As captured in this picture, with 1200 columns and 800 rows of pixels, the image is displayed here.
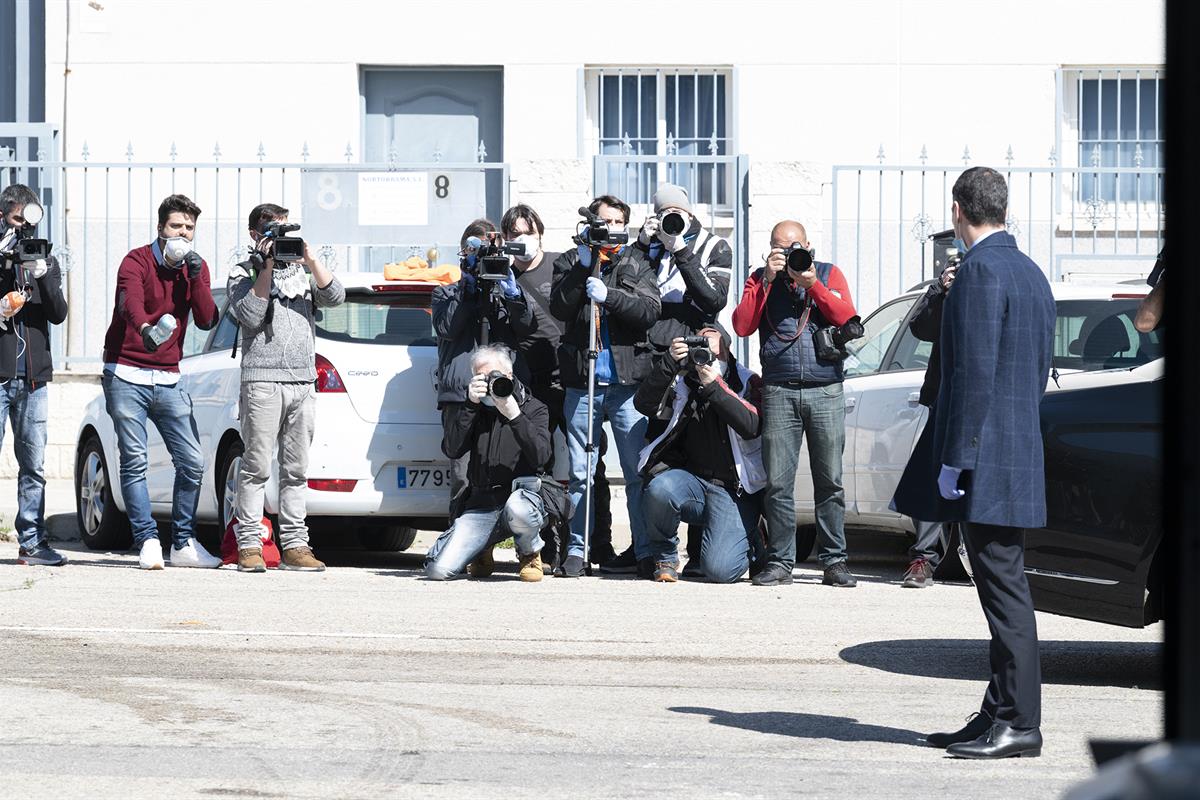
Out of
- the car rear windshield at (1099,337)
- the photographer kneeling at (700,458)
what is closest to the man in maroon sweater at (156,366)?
the photographer kneeling at (700,458)

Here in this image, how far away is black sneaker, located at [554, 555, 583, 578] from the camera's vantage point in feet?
34.8

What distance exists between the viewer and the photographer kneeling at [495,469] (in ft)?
33.5

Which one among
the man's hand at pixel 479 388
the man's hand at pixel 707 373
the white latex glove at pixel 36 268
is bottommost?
the man's hand at pixel 479 388

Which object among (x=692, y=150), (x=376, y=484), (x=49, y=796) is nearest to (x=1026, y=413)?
(x=49, y=796)

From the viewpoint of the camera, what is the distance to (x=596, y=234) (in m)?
10.4

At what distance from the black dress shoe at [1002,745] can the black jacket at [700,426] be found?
456 centimetres

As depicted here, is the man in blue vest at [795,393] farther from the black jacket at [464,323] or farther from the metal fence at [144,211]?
the metal fence at [144,211]

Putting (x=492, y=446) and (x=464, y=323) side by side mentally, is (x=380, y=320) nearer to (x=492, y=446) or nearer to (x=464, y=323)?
(x=464, y=323)

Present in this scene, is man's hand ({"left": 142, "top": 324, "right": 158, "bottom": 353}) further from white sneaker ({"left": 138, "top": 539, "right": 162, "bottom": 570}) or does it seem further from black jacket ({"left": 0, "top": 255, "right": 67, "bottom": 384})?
white sneaker ({"left": 138, "top": 539, "right": 162, "bottom": 570})

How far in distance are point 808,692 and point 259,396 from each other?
4434 millimetres

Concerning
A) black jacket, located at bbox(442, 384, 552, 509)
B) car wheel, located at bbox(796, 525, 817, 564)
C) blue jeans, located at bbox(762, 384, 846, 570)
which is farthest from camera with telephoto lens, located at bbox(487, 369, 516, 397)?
car wheel, located at bbox(796, 525, 817, 564)

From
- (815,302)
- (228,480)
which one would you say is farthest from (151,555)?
(815,302)

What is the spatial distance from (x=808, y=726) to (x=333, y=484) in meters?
4.90

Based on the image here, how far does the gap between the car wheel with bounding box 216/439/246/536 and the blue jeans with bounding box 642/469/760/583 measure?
242 cm
